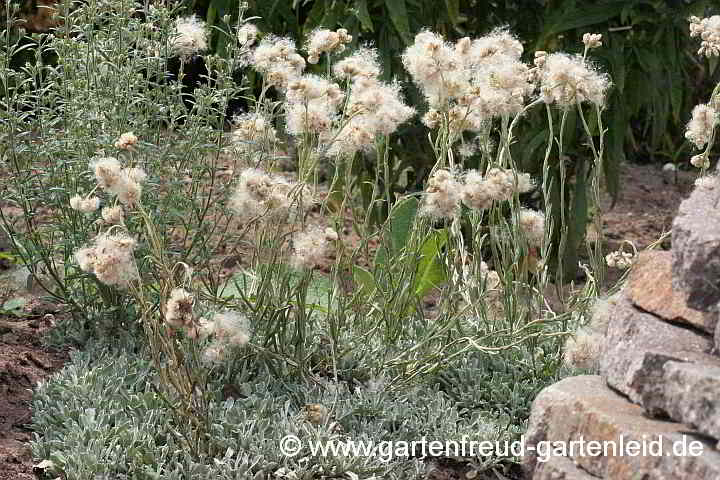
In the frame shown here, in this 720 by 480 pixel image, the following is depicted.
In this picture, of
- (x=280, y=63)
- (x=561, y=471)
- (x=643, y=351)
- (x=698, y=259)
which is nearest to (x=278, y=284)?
(x=280, y=63)

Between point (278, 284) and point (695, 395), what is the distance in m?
1.45

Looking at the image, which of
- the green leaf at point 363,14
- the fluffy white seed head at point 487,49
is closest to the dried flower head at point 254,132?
the fluffy white seed head at point 487,49

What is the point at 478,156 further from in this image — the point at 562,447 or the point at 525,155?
the point at 562,447

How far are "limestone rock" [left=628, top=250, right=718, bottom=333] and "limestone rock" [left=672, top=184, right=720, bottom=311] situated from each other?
0.10m

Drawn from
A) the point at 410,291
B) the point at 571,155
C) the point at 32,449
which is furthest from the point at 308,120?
the point at 571,155

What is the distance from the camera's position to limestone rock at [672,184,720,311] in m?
2.01

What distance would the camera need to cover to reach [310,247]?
2742 millimetres

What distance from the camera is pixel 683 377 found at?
1.98 m

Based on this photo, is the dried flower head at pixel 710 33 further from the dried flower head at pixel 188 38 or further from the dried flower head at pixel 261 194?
the dried flower head at pixel 188 38

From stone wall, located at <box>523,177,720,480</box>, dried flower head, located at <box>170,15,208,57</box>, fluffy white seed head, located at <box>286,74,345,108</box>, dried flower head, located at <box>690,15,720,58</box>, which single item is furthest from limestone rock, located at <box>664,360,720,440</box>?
dried flower head, located at <box>170,15,208,57</box>

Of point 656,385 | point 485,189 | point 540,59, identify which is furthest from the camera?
point 540,59

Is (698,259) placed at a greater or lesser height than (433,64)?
lesser

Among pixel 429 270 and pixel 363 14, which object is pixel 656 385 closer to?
pixel 429 270

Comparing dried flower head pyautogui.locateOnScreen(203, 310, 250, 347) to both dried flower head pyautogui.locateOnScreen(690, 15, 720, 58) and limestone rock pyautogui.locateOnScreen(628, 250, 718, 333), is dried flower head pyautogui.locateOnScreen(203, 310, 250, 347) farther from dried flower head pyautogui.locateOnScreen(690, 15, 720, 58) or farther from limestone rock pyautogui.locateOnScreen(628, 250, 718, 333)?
dried flower head pyautogui.locateOnScreen(690, 15, 720, 58)
